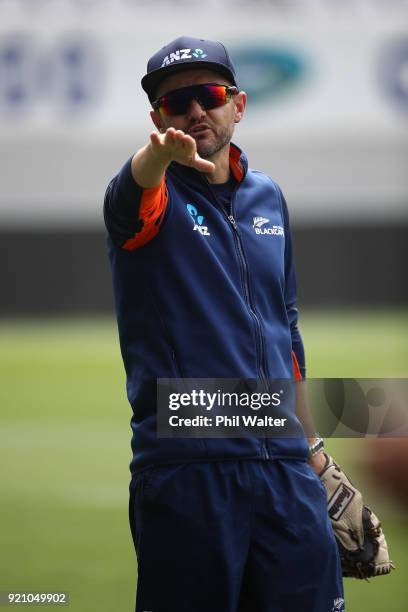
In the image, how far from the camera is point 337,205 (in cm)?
2045

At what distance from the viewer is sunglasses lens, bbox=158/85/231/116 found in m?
3.38

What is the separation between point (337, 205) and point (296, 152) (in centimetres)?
111

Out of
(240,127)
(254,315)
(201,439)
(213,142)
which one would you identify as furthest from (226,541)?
(240,127)

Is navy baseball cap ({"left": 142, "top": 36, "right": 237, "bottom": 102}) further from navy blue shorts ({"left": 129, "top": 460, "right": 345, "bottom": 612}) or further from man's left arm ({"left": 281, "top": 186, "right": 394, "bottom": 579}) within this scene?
navy blue shorts ({"left": 129, "top": 460, "right": 345, "bottom": 612})

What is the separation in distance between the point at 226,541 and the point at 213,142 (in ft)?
3.54

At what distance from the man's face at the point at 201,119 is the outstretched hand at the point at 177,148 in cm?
46

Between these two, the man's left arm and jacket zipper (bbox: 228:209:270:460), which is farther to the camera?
the man's left arm

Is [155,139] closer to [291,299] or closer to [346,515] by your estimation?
[291,299]

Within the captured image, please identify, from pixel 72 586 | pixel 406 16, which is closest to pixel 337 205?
pixel 406 16

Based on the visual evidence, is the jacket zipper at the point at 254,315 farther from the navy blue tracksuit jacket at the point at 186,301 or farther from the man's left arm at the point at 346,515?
the man's left arm at the point at 346,515

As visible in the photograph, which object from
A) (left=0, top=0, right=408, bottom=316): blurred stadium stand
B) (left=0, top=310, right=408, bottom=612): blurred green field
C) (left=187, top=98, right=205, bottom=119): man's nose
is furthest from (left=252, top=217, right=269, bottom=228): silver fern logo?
(left=0, top=0, right=408, bottom=316): blurred stadium stand

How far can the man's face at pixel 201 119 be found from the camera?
11.1 feet

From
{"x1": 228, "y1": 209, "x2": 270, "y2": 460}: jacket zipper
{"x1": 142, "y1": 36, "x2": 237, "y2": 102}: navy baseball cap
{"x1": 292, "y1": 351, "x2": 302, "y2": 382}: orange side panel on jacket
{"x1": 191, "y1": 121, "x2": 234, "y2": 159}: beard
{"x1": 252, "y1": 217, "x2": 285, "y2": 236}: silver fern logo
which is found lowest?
{"x1": 292, "y1": 351, "x2": 302, "y2": 382}: orange side panel on jacket

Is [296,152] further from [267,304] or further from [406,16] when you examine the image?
[267,304]
